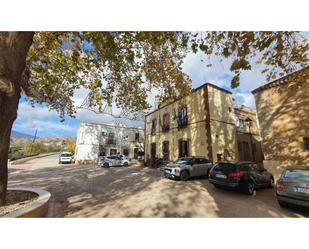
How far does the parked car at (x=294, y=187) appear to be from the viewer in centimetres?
415

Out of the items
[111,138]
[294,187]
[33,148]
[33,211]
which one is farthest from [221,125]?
[33,148]

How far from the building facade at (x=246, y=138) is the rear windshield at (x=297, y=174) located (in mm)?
8936

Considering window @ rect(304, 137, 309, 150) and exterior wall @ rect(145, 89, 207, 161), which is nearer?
window @ rect(304, 137, 309, 150)

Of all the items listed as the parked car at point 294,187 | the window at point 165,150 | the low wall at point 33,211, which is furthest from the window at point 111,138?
the parked car at point 294,187

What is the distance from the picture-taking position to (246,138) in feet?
48.1

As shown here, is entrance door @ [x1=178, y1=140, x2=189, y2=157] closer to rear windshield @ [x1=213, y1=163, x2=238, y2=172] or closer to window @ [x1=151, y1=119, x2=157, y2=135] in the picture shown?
window @ [x1=151, y1=119, x2=157, y2=135]

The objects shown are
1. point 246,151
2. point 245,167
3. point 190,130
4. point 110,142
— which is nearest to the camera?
point 245,167

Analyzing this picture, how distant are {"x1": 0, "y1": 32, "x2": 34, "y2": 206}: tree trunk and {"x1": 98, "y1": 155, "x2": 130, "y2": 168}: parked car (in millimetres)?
14301

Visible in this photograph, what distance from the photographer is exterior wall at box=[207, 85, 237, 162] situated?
38.1 feet

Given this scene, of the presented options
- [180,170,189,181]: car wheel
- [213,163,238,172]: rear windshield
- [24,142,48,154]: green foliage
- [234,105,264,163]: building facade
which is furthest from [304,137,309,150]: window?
[24,142,48,154]: green foliage

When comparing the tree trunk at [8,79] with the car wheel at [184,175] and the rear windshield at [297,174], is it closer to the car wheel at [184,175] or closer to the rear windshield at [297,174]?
the car wheel at [184,175]

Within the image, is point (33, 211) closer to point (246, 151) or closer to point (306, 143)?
point (306, 143)

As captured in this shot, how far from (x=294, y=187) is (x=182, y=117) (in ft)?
33.8

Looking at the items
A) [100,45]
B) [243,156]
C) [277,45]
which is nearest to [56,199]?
[100,45]
